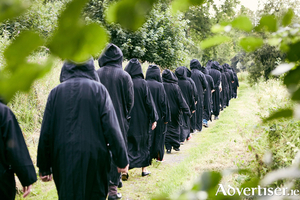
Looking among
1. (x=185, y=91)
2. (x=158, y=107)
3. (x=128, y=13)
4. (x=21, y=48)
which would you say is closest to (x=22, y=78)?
(x=21, y=48)

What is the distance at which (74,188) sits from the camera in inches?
110

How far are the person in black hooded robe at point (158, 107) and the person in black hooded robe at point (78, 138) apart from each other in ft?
10.8

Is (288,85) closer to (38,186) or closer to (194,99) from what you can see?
(38,186)

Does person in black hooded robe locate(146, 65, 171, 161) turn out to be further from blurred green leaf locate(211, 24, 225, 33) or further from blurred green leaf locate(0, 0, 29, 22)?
blurred green leaf locate(0, 0, 29, 22)

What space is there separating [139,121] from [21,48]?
16.3 ft

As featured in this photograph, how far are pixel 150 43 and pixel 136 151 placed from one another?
9.64 m

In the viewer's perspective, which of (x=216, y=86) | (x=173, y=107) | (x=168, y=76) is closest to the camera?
(x=168, y=76)

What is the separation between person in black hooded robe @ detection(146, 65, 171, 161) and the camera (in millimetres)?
6219

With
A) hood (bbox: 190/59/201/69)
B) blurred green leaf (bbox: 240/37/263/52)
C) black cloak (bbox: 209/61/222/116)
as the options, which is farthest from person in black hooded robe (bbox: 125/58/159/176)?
black cloak (bbox: 209/61/222/116)

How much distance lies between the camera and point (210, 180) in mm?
606

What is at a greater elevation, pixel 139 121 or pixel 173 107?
pixel 139 121

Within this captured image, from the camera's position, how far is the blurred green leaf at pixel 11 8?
1.49 feet

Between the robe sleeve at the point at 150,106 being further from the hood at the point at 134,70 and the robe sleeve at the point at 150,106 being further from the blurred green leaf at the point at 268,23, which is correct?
the blurred green leaf at the point at 268,23

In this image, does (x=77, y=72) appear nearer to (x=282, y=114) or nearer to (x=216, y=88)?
(x=282, y=114)
